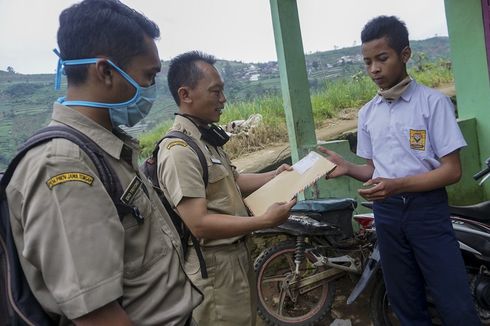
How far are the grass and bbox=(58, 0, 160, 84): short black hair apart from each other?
4104 millimetres

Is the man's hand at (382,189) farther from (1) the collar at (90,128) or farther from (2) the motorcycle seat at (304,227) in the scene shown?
(1) the collar at (90,128)

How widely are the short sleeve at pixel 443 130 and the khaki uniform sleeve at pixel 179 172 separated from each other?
1.15m

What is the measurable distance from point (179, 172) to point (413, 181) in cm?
111

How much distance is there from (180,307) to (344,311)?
2446 mm

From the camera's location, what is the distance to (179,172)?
64.9 inches

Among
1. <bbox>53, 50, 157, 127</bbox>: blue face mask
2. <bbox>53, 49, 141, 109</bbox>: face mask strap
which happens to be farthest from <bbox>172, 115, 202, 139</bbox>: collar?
<bbox>53, 49, 141, 109</bbox>: face mask strap

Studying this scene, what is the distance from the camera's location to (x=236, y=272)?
1.83 metres

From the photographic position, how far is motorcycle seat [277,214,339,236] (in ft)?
9.34

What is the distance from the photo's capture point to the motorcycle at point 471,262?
2.37 m

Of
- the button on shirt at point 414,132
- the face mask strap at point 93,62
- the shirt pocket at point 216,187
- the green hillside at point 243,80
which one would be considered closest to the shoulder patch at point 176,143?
the shirt pocket at point 216,187

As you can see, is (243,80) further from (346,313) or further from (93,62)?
(93,62)

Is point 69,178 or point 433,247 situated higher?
point 69,178

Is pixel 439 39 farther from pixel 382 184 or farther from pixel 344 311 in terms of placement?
pixel 382 184

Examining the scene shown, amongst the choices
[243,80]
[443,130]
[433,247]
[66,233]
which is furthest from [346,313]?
[243,80]
